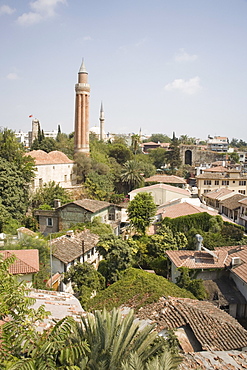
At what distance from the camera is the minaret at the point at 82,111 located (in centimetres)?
4969

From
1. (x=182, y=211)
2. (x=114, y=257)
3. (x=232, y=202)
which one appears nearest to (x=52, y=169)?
(x=182, y=211)

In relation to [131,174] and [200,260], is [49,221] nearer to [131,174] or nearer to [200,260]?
[200,260]

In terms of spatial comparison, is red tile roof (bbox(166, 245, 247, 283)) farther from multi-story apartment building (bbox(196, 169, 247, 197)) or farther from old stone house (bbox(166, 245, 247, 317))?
multi-story apartment building (bbox(196, 169, 247, 197))

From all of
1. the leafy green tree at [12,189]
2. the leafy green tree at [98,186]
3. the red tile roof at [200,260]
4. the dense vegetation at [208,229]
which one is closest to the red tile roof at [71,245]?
the red tile roof at [200,260]

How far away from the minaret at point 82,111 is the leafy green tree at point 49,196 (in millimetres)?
13901

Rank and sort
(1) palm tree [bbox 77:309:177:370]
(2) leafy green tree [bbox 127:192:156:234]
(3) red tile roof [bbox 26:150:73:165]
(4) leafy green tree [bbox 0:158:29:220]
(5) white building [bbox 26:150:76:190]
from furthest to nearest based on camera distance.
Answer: (3) red tile roof [bbox 26:150:73:165] → (5) white building [bbox 26:150:76:190] → (4) leafy green tree [bbox 0:158:29:220] → (2) leafy green tree [bbox 127:192:156:234] → (1) palm tree [bbox 77:309:177:370]

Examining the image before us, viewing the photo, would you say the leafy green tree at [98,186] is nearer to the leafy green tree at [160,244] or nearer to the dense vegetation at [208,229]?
the dense vegetation at [208,229]

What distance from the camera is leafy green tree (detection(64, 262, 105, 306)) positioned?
17406 mm

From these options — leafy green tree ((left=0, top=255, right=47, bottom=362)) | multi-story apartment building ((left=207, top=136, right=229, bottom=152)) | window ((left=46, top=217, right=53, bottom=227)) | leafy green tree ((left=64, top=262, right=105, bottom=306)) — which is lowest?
leafy green tree ((left=64, top=262, right=105, bottom=306))

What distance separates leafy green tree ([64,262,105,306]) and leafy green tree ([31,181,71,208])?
18651mm

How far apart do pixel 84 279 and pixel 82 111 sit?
36900 mm

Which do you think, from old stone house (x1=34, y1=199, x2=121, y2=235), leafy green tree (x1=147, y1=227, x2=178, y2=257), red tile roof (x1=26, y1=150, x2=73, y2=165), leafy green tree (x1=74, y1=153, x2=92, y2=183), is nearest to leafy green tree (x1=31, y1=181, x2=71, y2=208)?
old stone house (x1=34, y1=199, x2=121, y2=235)

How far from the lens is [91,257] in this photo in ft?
74.9

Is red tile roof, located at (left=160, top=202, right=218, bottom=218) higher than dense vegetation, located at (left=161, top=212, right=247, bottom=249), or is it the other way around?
red tile roof, located at (left=160, top=202, right=218, bottom=218)
